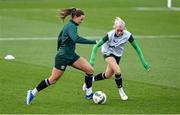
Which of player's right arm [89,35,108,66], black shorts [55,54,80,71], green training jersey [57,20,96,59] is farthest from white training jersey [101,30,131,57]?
black shorts [55,54,80,71]

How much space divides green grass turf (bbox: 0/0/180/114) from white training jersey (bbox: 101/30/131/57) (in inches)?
45.0

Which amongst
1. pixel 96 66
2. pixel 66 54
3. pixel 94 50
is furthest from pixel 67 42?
pixel 96 66

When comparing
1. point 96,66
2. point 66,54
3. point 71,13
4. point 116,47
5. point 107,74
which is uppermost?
point 96,66

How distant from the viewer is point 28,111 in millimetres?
14797

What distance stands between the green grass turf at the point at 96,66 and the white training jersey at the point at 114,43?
1143 millimetres

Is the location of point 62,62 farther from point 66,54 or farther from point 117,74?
point 117,74

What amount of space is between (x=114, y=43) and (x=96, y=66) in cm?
622

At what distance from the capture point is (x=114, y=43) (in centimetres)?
1658

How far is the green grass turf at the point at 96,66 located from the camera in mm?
15688

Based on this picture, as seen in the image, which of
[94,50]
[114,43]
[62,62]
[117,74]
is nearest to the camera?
[62,62]

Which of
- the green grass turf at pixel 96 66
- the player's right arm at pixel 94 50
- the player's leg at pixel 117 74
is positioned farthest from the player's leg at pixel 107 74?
the player's right arm at pixel 94 50

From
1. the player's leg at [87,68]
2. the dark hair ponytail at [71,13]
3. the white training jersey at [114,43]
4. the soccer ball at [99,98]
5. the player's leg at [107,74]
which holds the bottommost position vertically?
the soccer ball at [99,98]

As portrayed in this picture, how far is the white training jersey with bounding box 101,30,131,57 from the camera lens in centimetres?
1648

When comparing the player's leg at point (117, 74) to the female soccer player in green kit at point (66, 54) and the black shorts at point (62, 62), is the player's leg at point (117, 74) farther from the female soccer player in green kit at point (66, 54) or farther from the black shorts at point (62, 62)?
the black shorts at point (62, 62)
